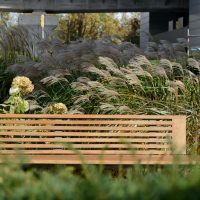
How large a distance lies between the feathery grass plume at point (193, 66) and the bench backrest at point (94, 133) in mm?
1616

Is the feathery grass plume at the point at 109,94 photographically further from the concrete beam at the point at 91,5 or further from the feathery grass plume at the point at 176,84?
the concrete beam at the point at 91,5

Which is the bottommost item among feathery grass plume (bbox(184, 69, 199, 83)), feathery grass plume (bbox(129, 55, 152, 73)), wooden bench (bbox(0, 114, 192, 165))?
wooden bench (bbox(0, 114, 192, 165))

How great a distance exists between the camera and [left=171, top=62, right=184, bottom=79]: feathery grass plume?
7586 mm

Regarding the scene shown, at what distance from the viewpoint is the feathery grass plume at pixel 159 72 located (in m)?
7.36

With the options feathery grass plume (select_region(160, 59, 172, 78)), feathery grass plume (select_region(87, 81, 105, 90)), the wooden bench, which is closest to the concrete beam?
feathery grass plume (select_region(160, 59, 172, 78))

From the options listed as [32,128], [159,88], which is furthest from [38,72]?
[32,128]

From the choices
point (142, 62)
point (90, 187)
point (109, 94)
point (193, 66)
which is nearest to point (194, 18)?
point (193, 66)

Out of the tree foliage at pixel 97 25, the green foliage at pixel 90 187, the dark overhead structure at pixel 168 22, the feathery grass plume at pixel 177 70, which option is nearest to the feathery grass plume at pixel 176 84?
the feathery grass plume at pixel 177 70

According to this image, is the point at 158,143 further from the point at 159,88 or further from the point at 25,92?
the point at 25,92

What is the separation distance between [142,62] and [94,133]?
1.66 meters

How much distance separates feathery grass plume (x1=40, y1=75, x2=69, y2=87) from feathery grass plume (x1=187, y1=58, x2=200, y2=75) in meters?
1.53

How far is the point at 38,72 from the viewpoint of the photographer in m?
8.41

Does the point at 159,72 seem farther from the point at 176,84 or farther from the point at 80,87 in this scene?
the point at 80,87

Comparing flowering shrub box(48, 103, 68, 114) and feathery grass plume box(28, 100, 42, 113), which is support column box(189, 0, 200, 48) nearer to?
feathery grass plume box(28, 100, 42, 113)
